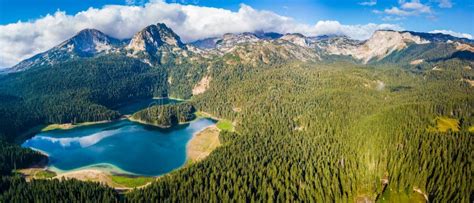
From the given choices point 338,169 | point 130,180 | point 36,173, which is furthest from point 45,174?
point 338,169

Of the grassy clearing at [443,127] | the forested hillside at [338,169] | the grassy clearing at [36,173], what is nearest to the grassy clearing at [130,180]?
the forested hillside at [338,169]

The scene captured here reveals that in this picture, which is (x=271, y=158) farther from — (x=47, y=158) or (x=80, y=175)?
(x=47, y=158)

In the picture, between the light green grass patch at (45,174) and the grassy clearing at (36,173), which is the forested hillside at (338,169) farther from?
the grassy clearing at (36,173)

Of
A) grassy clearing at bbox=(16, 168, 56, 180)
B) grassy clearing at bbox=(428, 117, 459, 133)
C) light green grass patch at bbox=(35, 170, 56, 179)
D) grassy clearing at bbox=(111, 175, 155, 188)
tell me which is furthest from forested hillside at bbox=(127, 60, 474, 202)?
grassy clearing at bbox=(16, 168, 56, 180)

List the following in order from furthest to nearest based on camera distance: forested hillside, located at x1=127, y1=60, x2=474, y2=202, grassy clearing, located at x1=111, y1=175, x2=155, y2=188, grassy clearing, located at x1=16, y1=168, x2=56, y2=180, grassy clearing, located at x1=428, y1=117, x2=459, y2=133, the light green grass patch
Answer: grassy clearing, located at x1=428, y1=117, x2=459, y2=133, the light green grass patch, grassy clearing, located at x1=16, y1=168, x2=56, y2=180, grassy clearing, located at x1=111, y1=175, x2=155, y2=188, forested hillside, located at x1=127, y1=60, x2=474, y2=202

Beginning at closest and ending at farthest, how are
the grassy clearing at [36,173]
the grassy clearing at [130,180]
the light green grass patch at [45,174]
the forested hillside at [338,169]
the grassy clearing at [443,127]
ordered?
the forested hillside at [338,169]
the grassy clearing at [130,180]
the grassy clearing at [36,173]
the light green grass patch at [45,174]
the grassy clearing at [443,127]

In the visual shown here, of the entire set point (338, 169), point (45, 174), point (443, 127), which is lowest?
point (45, 174)

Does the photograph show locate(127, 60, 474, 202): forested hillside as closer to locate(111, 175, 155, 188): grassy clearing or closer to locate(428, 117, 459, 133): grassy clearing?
locate(428, 117, 459, 133): grassy clearing

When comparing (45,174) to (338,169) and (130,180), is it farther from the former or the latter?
(338,169)

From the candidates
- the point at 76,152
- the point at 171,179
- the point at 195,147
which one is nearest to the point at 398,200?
the point at 171,179
